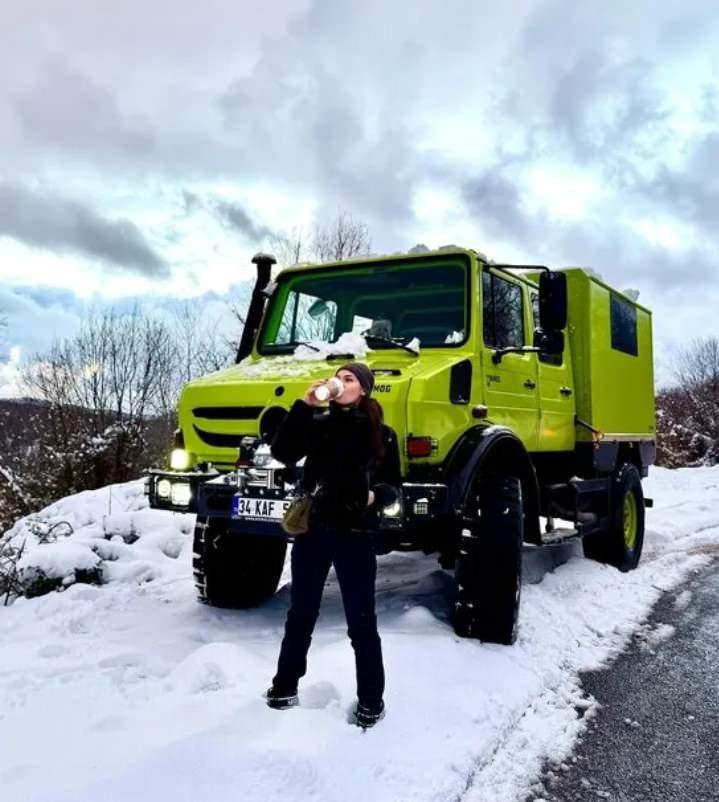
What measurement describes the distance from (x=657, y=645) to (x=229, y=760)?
3.42m

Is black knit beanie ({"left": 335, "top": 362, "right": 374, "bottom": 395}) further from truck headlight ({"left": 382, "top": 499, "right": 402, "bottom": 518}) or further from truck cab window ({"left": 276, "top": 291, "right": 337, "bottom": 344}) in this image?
truck cab window ({"left": 276, "top": 291, "right": 337, "bottom": 344})

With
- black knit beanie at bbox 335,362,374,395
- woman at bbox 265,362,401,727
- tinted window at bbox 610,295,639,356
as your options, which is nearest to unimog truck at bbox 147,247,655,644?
woman at bbox 265,362,401,727

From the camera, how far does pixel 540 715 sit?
378cm

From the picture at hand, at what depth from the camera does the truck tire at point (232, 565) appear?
5.48 metres

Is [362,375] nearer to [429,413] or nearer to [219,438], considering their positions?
[429,413]

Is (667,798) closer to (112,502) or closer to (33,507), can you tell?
(112,502)

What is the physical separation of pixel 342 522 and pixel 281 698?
35.3 inches

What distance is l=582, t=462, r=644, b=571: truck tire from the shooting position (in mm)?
7445

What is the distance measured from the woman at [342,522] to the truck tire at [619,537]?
4.70m

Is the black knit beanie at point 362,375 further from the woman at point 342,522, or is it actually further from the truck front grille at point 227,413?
the truck front grille at point 227,413

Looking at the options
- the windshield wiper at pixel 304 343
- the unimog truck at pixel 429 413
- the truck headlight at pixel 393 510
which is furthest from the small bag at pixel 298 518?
the windshield wiper at pixel 304 343

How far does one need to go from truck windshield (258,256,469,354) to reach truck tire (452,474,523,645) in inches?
45.2

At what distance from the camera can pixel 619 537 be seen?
748 centimetres

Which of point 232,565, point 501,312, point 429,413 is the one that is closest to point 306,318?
point 501,312
